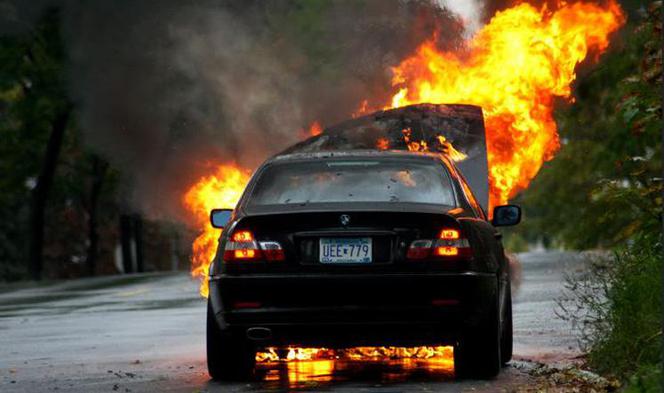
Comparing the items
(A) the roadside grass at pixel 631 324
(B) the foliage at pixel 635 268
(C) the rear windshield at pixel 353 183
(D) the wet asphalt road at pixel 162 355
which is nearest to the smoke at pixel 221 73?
(D) the wet asphalt road at pixel 162 355

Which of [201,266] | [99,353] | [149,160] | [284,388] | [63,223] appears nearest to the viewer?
[284,388]

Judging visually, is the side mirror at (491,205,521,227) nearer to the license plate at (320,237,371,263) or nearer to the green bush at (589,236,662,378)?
the green bush at (589,236,662,378)

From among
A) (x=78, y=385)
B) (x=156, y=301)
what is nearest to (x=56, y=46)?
(x=156, y=301)

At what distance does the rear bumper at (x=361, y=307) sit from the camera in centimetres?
1097

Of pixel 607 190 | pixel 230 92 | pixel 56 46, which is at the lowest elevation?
pixel 607 190

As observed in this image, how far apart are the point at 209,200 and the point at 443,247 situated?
9032mm

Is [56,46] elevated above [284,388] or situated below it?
above

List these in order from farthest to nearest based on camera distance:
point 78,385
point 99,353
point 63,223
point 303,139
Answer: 1. point 63,223
2. point 303,139
3. point 99,353
4. point 78,385

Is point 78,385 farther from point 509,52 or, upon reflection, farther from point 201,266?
point 509,52

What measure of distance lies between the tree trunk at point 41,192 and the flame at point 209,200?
79.4 ft

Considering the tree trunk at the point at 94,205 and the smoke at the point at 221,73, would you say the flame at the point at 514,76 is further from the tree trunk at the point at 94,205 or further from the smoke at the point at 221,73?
the tree trunk at the point at 94,205

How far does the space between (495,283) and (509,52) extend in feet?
25.2

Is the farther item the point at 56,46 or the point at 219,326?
the point at 56,46

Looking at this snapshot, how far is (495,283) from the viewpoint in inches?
450
